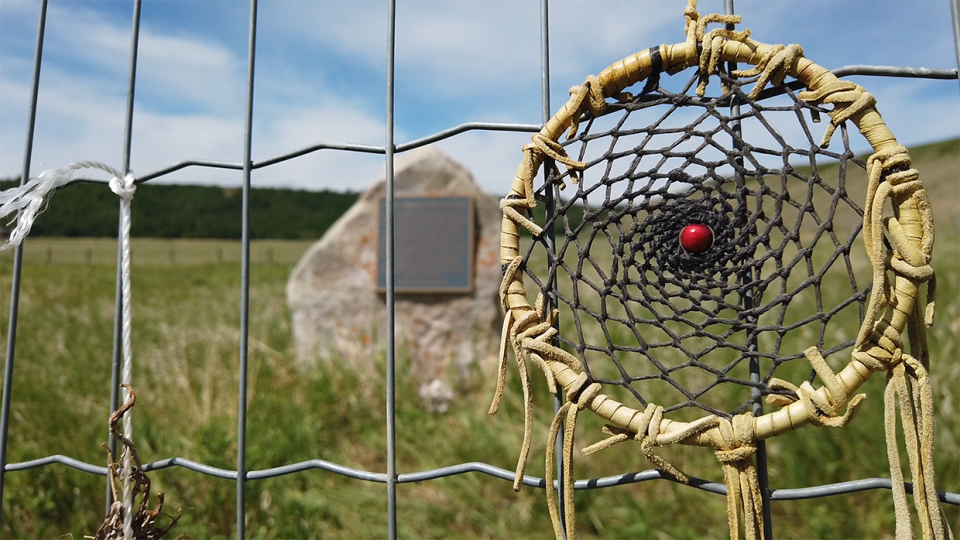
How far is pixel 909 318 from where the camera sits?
2.33 ft

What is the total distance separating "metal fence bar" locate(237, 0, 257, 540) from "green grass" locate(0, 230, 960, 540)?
1.45ft

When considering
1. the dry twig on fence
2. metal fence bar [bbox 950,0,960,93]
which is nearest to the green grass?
the dry twig on fence

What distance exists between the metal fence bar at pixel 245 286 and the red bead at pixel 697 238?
68 centimetres

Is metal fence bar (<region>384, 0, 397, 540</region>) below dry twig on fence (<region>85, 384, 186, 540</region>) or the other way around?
the other way around

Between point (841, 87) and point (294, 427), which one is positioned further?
point (294, 427)

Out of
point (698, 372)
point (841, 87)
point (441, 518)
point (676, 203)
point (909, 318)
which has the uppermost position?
point (841, 87)

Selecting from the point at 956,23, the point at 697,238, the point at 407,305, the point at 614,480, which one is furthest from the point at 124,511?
the point at 407,305

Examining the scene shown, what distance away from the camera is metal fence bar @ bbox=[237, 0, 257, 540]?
3.18ft

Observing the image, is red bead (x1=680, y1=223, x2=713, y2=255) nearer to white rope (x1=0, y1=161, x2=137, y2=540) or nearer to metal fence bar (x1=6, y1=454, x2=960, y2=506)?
metal fence bar (x1=6, y1=454, x2=960, y2=506)

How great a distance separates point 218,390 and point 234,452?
88 centimetres

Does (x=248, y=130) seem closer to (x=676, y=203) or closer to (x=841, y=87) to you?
(x=676, y=203)

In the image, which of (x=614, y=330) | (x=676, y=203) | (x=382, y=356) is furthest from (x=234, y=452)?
(x=676, y=203)

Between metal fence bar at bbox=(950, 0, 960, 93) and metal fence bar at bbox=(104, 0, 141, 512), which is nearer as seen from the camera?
metal fence bar at bbox=(950, 0, 960, 93)

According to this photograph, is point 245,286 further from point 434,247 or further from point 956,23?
point 434,247
